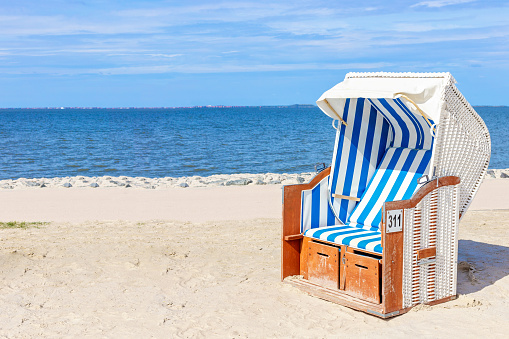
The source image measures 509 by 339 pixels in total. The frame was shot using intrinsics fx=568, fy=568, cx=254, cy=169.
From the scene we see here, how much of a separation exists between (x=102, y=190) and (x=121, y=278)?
7.36 m

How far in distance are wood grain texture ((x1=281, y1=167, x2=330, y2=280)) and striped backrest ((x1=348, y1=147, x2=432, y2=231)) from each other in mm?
664

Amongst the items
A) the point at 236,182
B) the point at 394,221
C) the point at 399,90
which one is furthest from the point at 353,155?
the point at 236,182

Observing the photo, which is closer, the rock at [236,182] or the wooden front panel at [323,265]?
the wooden front panel at [323,265]

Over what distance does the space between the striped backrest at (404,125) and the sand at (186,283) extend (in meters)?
1.60

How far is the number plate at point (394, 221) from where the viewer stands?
4887 mm

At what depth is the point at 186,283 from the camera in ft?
20.2

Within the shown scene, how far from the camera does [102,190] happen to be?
1330 centimetres

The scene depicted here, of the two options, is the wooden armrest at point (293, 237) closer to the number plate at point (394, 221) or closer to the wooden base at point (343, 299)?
the wooden base at point (343, 299)

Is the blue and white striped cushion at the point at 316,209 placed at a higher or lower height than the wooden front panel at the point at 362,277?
higher

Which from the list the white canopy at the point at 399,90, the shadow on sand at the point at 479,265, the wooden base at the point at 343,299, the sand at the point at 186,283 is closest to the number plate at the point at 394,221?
the wooden base at the point at 343,299

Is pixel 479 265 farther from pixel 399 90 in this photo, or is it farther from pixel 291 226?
pixel 399 90

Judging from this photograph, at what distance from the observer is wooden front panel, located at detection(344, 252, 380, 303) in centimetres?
520

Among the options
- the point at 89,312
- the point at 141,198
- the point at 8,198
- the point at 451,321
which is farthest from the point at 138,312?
the point at 8,198

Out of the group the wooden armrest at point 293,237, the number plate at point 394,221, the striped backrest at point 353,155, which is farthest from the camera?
the striped backrest at point 353,155
